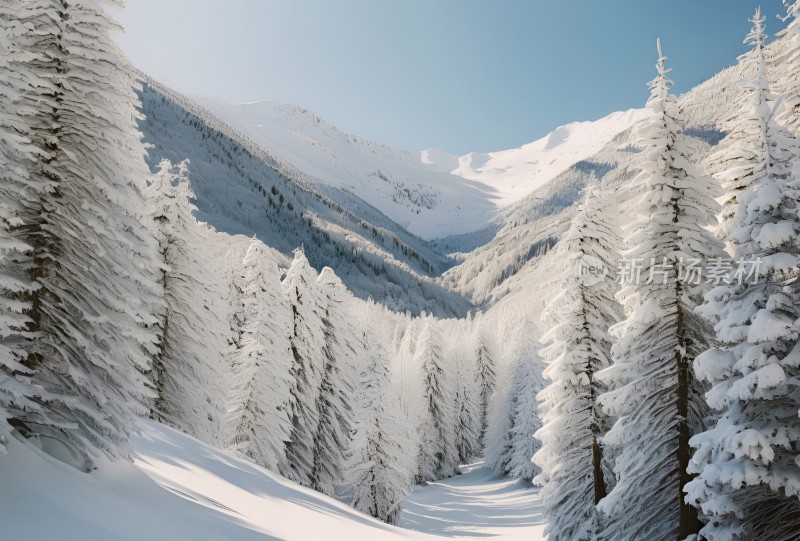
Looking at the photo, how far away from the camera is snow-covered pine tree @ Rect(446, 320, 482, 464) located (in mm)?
67250

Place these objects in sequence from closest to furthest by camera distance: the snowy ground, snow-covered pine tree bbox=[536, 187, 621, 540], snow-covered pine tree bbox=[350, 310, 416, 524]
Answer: the snowy ground → snow-covered pine tree bbox=[536, 187, 621, 540] → snow-covered pine tree bbox=[350, 310, 416, 524]

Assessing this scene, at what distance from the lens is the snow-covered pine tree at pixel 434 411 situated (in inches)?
2240

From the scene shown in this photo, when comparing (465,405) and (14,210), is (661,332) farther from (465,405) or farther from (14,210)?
(465,405)

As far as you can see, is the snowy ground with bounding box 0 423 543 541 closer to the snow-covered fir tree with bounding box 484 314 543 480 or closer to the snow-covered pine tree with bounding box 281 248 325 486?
the snow-covered pine tree with bounding box 281 248 325 486

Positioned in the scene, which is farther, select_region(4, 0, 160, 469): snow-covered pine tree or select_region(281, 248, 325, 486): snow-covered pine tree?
select_region(281, 248, 325, 486): snow-covered pine tree

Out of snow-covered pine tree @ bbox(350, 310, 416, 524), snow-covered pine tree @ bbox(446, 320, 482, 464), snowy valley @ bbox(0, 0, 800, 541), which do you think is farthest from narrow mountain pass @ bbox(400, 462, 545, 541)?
snowy valley @ bbox(0, 0, 800, 541)

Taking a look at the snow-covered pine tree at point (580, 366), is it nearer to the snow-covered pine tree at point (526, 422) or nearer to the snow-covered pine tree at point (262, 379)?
the snow-covered pine tree at point (262, 379)

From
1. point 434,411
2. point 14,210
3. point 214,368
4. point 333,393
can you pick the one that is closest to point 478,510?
point 434,411

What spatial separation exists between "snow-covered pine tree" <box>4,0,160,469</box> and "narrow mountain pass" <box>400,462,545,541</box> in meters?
21.9

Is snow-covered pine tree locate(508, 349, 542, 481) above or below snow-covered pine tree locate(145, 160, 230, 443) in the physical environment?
below

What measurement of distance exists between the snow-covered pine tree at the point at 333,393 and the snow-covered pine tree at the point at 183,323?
35.4 feet

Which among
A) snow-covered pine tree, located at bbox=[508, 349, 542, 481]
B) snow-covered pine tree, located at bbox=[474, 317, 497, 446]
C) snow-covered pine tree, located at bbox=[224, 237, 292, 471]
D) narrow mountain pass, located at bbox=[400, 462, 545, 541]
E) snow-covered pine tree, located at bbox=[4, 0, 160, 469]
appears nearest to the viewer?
snow-covered pine tree, located at bbox=[4, 0, 160, 469]

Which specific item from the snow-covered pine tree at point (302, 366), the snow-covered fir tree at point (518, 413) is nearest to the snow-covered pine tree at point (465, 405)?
the snow-covered fir tree at point (518, 413)

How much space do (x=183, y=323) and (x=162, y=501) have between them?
51.6 feet
